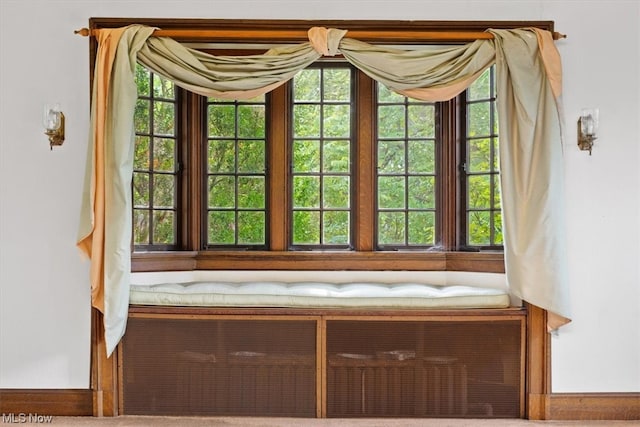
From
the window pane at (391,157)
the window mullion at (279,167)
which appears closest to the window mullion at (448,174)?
the window pane at (391,157)

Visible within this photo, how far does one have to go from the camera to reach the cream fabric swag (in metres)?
4.35

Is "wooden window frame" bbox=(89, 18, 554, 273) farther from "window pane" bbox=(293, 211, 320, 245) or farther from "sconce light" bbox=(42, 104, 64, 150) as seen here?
"sconce light" bbox=(42, 104, 64, 150)

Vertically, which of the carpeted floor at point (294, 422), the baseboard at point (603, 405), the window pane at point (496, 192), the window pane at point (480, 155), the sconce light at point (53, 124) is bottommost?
the carpeted floor at point (294, 422)

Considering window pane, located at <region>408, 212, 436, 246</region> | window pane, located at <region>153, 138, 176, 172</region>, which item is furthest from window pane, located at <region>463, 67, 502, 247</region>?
window pane, located at <region>153, 138, 176, 172</region>

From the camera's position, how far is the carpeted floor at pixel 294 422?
14.3 ft

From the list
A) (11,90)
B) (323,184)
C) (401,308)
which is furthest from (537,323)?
(11,90)

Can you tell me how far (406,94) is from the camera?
447cm

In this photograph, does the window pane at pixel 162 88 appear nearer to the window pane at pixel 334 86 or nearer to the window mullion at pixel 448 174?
the window pane at pixel 334 86

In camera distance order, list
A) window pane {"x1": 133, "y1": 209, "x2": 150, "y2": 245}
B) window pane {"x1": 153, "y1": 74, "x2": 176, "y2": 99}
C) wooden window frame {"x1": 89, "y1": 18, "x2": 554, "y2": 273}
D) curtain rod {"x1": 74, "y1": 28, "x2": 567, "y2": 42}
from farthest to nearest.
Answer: wooden window frame {"x1": 89, "y1": 18, "x2": 554, "y2": 273} < window pane {"x1": 153, "y1": 74, "x2": 176, "y2": 99} < window pane {"x1": 133, "y1": 209, "x2": 150, "y2": 245} < curtain rod {"x1": 74, "y1": 28, "x2": 567, "y2": 42}

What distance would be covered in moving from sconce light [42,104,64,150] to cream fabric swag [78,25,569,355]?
0.86 feet

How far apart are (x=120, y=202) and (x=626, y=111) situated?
3.15 m

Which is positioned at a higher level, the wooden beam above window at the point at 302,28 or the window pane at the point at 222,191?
the wooden beam above window at the point at 302,28

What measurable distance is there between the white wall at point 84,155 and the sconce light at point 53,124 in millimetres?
58

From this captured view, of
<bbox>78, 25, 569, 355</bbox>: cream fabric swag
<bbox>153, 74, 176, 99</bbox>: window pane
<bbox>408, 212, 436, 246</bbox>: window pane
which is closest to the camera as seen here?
<bbox>78, 25, 569, 355</bbox>: cream fabric swag
